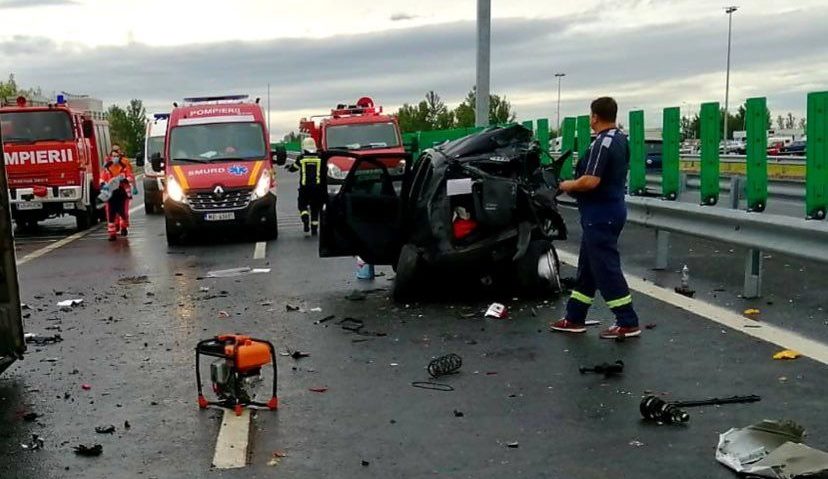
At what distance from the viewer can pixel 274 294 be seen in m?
9.80

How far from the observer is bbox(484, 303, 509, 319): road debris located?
7984 millimetres

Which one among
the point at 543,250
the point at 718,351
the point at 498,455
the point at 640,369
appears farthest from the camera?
the point at 543,250

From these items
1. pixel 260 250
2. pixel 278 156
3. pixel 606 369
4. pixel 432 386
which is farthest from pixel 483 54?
pixel 432 386

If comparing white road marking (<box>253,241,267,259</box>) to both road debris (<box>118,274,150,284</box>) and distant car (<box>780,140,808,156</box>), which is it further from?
distant car (<box>780,140,808,156</box>)

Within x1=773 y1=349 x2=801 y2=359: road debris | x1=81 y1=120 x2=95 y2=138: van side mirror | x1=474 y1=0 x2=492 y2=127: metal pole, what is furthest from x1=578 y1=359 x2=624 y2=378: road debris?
x1=81 y1=120 x2=95 y2=138: van side mirror

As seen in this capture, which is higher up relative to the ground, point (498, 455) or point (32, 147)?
point (32, 147)

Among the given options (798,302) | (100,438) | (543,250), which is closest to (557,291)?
(543,250)

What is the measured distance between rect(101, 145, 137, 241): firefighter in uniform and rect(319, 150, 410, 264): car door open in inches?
362

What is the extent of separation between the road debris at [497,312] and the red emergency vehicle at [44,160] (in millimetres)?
13330

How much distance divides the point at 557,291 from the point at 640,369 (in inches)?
112

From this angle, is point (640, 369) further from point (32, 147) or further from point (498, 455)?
point (32, 147)

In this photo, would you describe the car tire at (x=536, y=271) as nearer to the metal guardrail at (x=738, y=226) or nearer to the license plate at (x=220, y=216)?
the metal guardrail at (x=738, y=226)

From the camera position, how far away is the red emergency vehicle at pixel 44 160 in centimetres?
1867

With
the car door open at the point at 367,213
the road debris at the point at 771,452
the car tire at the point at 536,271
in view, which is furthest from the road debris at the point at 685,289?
the road debris at the point at 771,452
